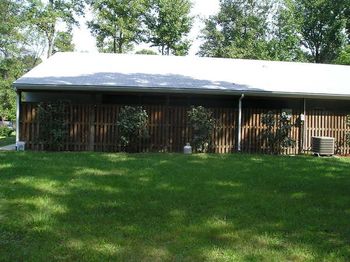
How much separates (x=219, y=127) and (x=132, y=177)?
8.08m

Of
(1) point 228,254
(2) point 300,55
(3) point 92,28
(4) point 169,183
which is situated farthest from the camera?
(2) point 300,55

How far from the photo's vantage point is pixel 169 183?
348 inches

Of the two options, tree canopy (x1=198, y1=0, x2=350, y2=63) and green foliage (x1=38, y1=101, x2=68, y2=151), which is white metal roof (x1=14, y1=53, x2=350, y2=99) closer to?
green foliage (x1=38, y1=101, x2=68, y2=151)

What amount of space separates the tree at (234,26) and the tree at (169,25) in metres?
3.93

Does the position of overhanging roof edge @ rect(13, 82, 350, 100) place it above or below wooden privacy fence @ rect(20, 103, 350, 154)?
above

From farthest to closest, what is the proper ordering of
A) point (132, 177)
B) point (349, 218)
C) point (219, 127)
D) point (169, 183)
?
point (219, 127) < point (132, 177) < point (169, 183) < point (349, 218)

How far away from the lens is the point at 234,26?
143 ft

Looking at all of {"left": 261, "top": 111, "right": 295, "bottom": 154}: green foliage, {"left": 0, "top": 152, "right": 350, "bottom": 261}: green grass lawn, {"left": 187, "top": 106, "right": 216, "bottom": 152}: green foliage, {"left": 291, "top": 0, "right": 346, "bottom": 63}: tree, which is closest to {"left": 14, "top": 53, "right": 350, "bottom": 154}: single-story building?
{"left": 261, "top": 111, "right": 295, "bottom": 154}: green foliage

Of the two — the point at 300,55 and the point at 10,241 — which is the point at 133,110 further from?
the point at 300,55

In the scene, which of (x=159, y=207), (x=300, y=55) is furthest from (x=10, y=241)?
(x=300, y=55)

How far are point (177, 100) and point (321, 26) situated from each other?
28194 mm

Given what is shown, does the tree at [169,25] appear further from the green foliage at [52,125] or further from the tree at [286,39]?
the green foliage at [52,125]

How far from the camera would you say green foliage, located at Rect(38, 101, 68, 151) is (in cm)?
1582

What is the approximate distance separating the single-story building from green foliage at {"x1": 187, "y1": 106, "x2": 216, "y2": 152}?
0.42 m
